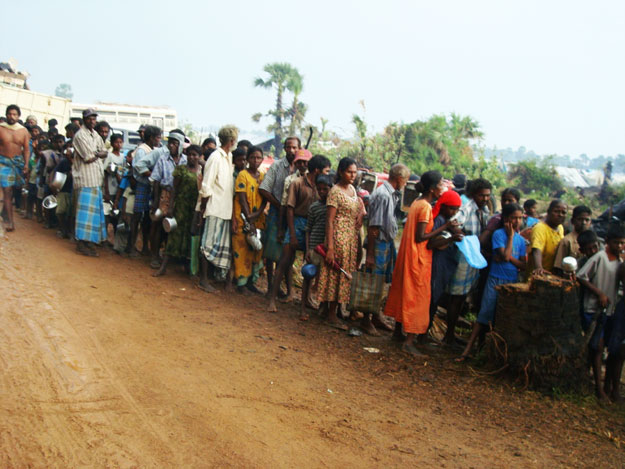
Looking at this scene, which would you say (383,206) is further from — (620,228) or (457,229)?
(620,228)

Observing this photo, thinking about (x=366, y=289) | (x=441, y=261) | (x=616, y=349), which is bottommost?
(x=616, y=349)

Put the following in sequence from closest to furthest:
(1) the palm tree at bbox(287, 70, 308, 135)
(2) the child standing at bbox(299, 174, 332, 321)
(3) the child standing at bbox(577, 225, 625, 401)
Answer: (3) the child standing at bbox(577, 225, 625, 401) < (2) the child standing at bbox(299, 174, 332, 321) < (1) the palm tree at bbox(287, 70, 308, 135)

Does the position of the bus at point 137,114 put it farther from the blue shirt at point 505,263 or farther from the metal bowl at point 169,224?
the blue shirt at point 505,263

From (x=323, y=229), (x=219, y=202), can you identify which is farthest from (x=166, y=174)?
(x=323, y=229)

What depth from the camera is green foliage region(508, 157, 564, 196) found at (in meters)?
28.8

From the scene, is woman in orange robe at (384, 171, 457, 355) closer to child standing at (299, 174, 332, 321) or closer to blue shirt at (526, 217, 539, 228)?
child standing at (299, 174, 332, 321)

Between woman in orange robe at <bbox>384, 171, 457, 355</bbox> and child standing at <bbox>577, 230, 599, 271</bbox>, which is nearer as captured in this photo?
child standing at <bbox>577, 230, 599, 271</bbox>

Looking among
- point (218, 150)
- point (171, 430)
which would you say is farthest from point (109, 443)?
point (218, 150)

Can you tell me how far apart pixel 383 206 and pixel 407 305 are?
1.07 metres

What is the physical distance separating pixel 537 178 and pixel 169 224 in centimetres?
2617

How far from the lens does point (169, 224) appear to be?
22.7 ft

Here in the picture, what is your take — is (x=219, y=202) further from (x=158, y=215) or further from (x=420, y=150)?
(x=420, y=150)

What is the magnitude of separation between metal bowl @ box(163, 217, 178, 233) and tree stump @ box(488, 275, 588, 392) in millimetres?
4123

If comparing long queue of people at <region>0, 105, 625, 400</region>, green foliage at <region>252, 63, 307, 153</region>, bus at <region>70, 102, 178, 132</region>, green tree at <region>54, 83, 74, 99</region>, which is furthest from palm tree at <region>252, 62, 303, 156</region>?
green tree at <region>54, 83, 74, 99</region>
